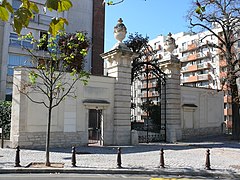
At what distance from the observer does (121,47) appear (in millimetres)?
19859

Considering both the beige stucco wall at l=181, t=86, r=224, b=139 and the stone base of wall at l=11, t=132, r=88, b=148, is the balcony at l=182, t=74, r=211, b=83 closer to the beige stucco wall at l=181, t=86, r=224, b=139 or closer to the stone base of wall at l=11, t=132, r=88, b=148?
the beige stucco wall at l=181, t=86, r=224, b=139

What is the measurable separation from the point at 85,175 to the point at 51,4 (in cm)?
917

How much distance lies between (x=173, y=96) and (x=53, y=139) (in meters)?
10.2

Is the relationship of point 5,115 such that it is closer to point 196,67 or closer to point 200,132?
point 200,132

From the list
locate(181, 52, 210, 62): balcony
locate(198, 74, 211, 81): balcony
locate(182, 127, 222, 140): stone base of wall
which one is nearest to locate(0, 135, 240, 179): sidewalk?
locate(182, 127, 222, 140): stone base of wall

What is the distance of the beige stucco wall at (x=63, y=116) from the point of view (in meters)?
16.6

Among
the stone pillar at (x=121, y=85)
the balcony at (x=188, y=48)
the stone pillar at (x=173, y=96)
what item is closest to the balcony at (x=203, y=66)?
the balcony at (x=188, y=48)

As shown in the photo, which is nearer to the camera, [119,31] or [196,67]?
[119,31]

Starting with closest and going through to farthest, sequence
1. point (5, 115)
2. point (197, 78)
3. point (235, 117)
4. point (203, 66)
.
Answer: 1. point (5, 115)
2. point (235, 117)
3. point (203, 66)
4. point (197, 78)

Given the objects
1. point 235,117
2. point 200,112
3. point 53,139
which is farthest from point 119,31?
point 235,117

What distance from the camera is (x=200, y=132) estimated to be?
26.0 metres

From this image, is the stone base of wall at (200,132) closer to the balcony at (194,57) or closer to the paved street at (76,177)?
the paved street at (76,177)

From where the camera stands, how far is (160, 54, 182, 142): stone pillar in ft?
74.7

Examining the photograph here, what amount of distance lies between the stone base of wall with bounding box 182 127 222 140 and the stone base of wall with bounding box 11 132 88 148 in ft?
31.7
